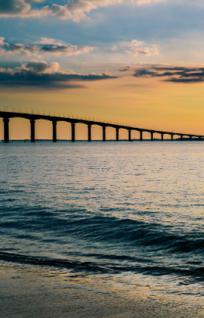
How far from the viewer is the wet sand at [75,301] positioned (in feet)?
24.3

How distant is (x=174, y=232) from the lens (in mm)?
16016

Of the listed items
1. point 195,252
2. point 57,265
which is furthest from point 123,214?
point 57,265

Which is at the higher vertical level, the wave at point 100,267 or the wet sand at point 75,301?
the wet sand at point 75,301

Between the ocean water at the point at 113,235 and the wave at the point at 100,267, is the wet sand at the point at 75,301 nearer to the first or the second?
the ocean water at the point at 113,235

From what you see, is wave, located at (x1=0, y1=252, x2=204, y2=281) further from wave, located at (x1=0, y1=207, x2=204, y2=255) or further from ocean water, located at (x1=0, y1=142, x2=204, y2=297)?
wave, located at (x1=0, y1=207, x2=204, y2=255)

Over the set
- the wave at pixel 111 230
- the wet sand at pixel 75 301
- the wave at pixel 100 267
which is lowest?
the wave at pixel 111 230

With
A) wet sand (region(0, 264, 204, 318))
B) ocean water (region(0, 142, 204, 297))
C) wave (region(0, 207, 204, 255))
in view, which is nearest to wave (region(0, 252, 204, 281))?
ocean water (region(0, 142, 204, 297))

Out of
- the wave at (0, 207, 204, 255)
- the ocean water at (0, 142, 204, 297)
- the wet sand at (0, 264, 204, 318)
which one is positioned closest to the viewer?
the wet sand at (0, 264, 204, 318)

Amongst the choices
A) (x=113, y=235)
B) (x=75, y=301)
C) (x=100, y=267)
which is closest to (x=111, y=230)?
(x=113, y=235)

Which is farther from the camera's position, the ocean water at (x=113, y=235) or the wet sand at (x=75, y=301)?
the ocean water at (x=113, y=235)

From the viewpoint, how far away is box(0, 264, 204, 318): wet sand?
24.3ft

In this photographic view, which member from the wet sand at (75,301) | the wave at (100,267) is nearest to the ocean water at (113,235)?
the wave at (100,267)

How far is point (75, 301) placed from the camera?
8.16 m

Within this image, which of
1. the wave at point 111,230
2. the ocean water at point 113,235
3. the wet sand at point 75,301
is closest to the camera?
the wet sand at point 75,301
